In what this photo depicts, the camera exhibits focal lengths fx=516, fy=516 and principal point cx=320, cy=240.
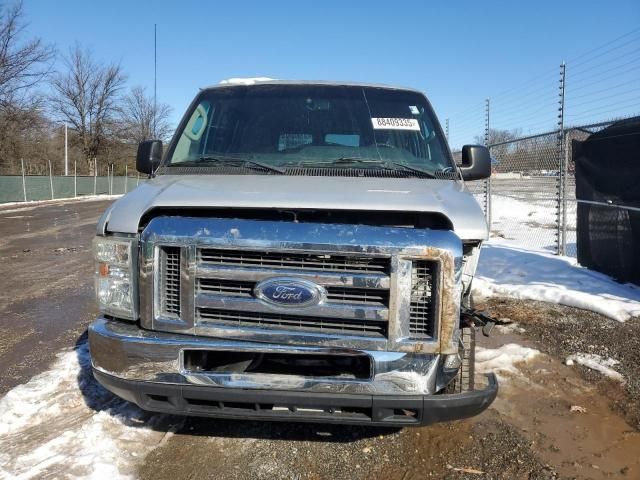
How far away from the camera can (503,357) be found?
454 centimetres

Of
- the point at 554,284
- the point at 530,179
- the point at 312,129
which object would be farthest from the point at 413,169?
the point at 530,179

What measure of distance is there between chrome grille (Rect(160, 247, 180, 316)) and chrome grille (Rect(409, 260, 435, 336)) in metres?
1.17

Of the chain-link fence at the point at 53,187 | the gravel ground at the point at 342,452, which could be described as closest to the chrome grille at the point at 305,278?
the gravel ground at the point at 342,452

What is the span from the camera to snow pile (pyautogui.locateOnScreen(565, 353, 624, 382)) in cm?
418

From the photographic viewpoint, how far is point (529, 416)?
11.6ft

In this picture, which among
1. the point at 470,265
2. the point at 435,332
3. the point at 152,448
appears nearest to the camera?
the point at 435,332

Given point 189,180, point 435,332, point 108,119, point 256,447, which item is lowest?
point 256,447

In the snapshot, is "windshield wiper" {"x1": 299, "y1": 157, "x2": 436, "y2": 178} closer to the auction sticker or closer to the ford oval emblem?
the auction sticker

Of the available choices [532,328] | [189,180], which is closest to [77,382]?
[189,180]

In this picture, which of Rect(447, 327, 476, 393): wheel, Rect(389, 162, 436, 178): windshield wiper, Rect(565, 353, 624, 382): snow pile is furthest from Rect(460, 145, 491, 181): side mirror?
Rect(565, 353, 624, 382): snow pile

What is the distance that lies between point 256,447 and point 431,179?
6.49ft

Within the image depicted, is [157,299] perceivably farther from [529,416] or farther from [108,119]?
[108,119]

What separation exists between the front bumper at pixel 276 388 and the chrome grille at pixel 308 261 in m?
0.40

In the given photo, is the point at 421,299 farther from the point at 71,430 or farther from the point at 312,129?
the point at 71,430
